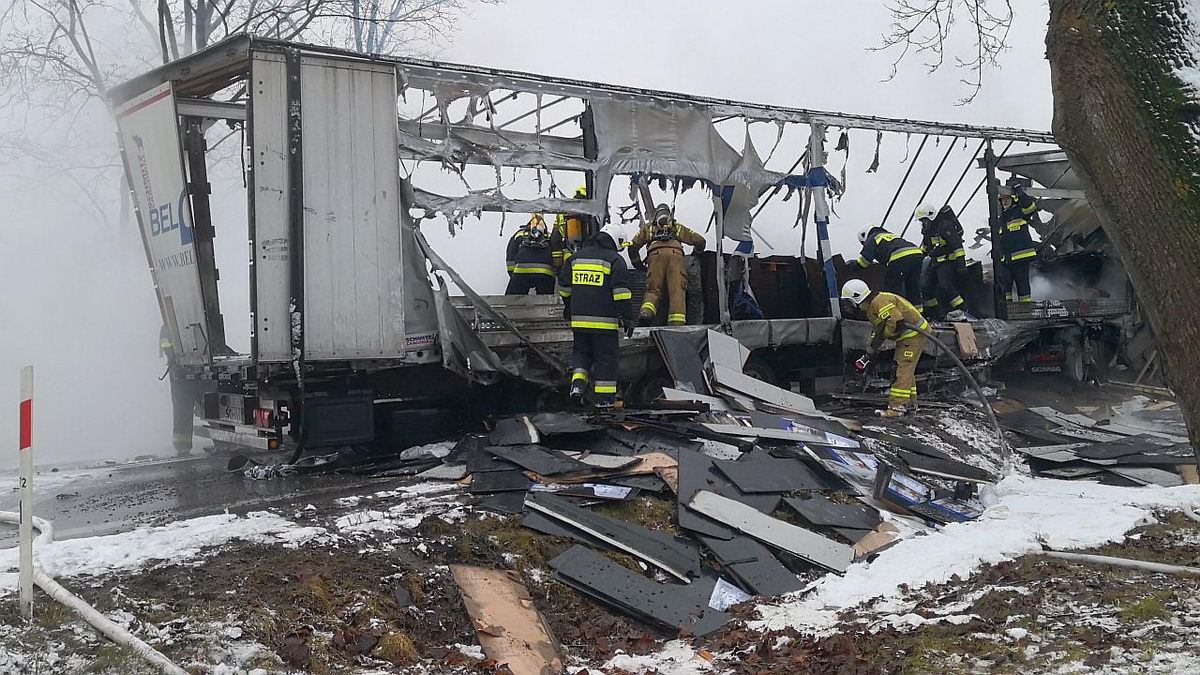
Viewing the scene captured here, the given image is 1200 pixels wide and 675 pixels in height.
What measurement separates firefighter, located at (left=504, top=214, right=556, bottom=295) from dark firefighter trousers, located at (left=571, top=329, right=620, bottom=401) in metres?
2.24

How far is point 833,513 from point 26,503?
15.5ft

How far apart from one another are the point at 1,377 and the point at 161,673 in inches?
529

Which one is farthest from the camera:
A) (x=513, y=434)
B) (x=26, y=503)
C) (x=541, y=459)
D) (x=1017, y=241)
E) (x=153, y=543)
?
(x=1017, y=241)

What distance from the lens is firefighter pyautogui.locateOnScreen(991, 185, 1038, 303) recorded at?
12453 millimetres

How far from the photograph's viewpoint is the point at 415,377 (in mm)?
7887

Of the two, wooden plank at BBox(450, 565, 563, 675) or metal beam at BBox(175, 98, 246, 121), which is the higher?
metal beam at BBox(175, 98, 246, 121)

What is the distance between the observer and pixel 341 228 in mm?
6996

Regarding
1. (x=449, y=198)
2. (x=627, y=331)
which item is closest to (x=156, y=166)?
(x=449, y=198)

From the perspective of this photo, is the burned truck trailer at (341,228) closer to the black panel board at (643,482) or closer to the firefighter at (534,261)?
the firefighter at (534,261)

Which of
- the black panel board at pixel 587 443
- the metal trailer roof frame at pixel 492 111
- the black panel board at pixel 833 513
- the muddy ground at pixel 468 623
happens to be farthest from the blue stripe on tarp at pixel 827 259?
the muddy ground at pixel 468 623

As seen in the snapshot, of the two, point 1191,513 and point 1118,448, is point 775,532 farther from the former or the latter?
point 1118,448

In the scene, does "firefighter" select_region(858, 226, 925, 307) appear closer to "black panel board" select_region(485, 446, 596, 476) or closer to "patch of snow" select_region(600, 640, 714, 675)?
"black panel board" select_region(485, 446, 596, 476)

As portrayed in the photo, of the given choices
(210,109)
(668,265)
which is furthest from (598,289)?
(210,109)

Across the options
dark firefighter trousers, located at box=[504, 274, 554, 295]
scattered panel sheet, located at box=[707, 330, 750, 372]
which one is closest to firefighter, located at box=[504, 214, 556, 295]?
dark firefighter trousers, located at box=[504, 274, 554, 295]
